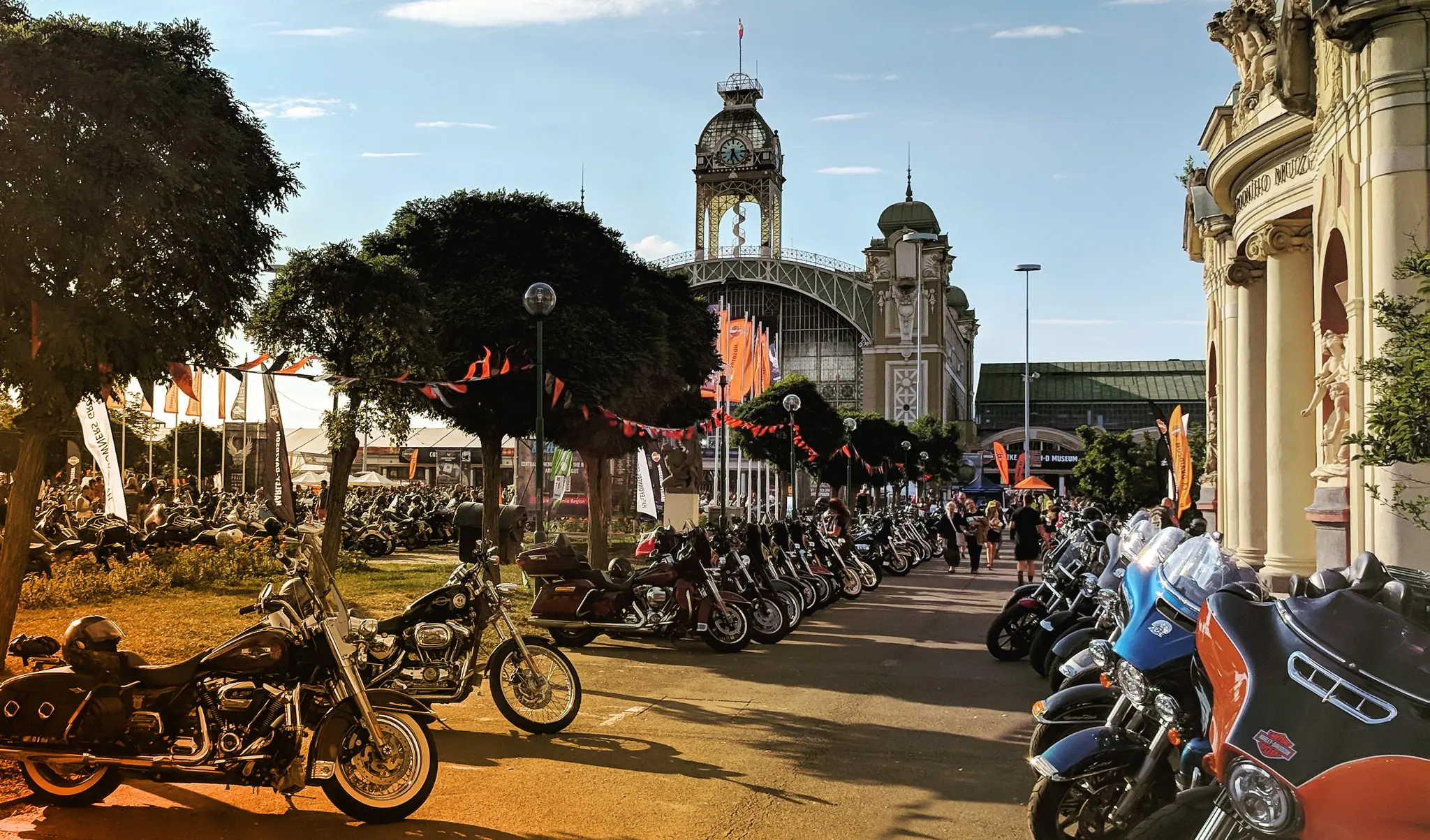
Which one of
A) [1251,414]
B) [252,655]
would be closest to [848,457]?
[1251,414]

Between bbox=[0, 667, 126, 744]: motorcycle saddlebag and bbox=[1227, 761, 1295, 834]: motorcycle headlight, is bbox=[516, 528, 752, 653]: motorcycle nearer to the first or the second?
bbox=[0, 667, 126, 744]: motorcycle saddlebag

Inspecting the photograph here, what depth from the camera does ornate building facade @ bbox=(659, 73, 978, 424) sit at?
86562mm

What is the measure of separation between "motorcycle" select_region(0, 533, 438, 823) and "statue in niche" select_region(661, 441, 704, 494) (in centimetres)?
2784

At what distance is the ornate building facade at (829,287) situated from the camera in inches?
3408

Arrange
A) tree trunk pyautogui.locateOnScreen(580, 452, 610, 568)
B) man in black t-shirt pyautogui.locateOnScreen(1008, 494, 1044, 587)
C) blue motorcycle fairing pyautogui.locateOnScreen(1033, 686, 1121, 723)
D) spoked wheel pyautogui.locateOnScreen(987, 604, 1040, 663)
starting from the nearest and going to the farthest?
blue motorcycle fairing pyautogui.locateOnScreen(1033, 686, 1121, 723), spoked wheel pyautogui.locateOnScreen(987, 604, 1040, 663), man in black t-shirt pyautogui.locateOnScreen(1008, 494, 1044, 587), tree trunk pyautogui.locateOnScreen(580, 452, 610, 568)

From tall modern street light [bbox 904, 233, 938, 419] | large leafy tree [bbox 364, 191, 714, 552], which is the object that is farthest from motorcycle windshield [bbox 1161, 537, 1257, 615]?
tall modern street light [bbox 904, 233, 938, 419]

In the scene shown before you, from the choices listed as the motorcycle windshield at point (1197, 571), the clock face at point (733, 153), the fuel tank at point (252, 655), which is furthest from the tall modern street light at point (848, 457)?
the clock face at point (733, 153)

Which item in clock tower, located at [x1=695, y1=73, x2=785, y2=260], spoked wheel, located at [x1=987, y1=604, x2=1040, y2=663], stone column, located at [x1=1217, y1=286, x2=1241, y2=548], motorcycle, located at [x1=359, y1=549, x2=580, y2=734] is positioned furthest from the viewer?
clock tower, located at [x1=695, y1=73, x2=785, y2=260]

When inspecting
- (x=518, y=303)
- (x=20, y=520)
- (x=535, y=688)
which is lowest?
(x=535, y=688)

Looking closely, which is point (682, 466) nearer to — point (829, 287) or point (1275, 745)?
point (1275, 745)

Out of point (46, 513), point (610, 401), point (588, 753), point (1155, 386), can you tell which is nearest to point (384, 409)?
point (610, 401)

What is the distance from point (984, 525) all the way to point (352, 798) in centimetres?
2591

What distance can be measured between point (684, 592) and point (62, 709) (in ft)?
21.8

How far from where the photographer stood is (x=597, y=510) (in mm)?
22781
